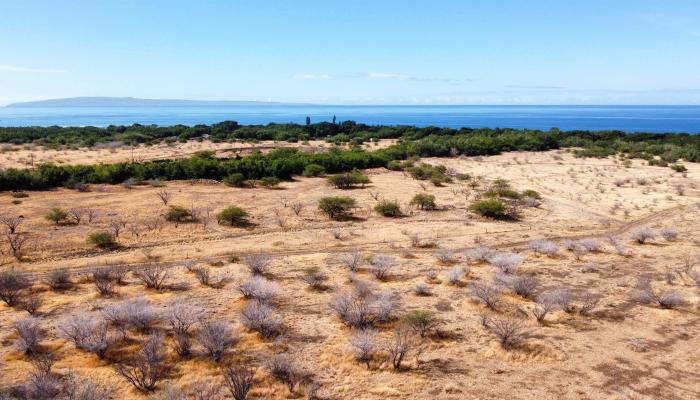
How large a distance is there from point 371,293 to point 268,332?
11.6 ft

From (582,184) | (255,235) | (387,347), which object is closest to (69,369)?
(387,347)

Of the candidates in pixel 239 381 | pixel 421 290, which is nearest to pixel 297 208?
pixel 421 290

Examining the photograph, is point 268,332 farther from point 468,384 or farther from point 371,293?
point 468,384

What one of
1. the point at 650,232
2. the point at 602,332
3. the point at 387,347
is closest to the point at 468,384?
the point at 387,347

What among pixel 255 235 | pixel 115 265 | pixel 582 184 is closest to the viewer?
pixel 115 265

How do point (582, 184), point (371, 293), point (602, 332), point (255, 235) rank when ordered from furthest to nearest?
point (582, 184)
point (255, 235)
point (371, 293)
point (602, 332)

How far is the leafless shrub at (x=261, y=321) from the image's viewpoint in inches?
422

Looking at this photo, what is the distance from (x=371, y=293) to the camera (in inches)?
515

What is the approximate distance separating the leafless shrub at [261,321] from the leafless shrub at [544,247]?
11.3 m

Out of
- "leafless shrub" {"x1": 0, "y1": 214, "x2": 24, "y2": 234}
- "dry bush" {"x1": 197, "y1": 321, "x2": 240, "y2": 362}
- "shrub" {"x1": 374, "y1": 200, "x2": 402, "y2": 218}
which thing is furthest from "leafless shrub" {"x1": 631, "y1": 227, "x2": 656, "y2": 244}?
"leafless shrub" {"x1": 0, "y1": 214, "x2": 24, "y2": 234}

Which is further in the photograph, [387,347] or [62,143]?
[62,143]

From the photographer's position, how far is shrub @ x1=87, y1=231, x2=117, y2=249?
18078 mm

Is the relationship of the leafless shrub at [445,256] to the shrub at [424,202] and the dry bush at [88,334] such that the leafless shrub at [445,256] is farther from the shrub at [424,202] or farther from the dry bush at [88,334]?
the dry bush at [88,334]

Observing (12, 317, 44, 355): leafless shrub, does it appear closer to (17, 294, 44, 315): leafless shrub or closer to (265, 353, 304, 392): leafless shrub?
(17, 294, 44, 315): leafless shrub
